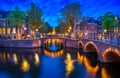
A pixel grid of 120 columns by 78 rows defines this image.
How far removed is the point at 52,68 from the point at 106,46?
9528 mm

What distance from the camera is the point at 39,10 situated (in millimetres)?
83562

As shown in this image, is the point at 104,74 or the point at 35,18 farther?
the point at 35,18

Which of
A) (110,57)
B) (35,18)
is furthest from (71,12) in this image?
(110,57)

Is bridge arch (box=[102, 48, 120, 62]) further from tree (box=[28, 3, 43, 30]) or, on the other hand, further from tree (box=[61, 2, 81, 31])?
tree (box=[28, 3, 43, 30])

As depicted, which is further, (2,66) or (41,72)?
(2,66)

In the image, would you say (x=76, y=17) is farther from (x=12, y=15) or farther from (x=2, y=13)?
(x=2, y=13)

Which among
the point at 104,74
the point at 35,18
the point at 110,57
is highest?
the point at 35,18

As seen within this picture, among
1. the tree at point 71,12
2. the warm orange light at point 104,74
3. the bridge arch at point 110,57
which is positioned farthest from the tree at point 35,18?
the warm orange light at point 104,74

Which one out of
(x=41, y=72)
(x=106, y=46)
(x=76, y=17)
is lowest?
(x=41, y=72)

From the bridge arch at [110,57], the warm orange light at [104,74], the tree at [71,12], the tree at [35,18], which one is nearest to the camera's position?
the warm orange light at [104,74]

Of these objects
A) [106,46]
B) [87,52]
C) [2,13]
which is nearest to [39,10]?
[2,13]

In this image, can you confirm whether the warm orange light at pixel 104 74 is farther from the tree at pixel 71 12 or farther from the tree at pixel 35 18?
the tree at pixel 35 18

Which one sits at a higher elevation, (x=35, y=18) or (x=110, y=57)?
(x=35, y=18)

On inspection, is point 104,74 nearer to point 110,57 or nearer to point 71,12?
point 110,57
